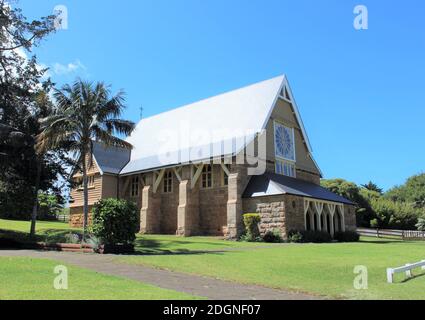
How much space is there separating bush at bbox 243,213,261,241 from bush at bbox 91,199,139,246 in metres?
10.8

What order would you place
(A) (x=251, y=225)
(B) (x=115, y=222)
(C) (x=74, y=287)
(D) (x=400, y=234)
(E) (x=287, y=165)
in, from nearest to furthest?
(C) (x=74, y=287) → (B) (x=115, y=222) → (A) (x=251, y=225) → (E) (x=287, y=165) → (D) (x=400, y=234)

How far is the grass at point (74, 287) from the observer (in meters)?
8.12

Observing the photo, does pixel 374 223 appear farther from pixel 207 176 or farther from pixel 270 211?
pixel 270 211

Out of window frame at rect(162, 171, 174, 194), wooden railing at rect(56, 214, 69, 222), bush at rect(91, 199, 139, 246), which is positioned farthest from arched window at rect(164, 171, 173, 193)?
wooden railing at rect(56, 214, 69, 222)

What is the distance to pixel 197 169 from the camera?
3294cm

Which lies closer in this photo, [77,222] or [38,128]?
[38,128]

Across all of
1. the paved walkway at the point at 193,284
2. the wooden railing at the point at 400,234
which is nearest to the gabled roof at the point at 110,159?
the paved walkway at the point at 193,284

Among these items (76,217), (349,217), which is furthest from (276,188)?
(76,217)

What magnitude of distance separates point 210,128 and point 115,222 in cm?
1723

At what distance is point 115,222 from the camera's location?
18.5 meters
